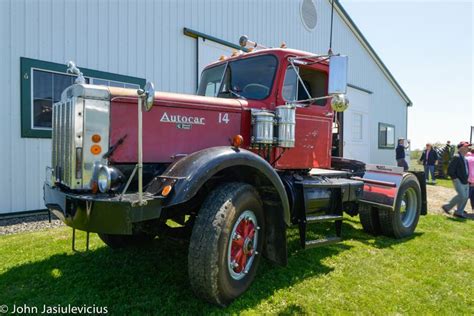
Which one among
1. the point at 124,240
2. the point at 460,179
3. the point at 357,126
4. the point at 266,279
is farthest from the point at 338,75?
the point at 357,126

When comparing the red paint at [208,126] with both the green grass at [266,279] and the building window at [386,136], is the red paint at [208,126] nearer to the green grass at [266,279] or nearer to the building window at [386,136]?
the green grass at [266,279]

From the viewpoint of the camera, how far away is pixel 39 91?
→ 629 centimetres

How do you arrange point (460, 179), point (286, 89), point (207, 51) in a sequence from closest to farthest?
1. point (286, 89)
2. point (460, 179)
3. point (207, 51)

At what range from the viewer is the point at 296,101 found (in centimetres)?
418

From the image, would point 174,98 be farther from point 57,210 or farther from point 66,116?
point 57,210

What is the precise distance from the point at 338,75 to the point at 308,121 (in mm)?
1012

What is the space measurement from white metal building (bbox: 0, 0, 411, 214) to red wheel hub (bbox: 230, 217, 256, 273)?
15.6 feet

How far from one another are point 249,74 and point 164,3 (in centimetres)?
461

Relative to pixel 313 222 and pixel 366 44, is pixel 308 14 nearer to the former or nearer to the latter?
pixel 366 44

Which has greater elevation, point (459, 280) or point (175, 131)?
point (175, 131)

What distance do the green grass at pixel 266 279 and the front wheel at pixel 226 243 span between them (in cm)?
19

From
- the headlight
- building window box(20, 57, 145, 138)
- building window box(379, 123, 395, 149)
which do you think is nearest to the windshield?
the headlight

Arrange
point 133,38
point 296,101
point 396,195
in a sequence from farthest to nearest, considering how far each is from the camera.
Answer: point 133,38 → point 396,195 → point 296,101

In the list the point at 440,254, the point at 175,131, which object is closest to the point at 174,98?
the point at 175,131
